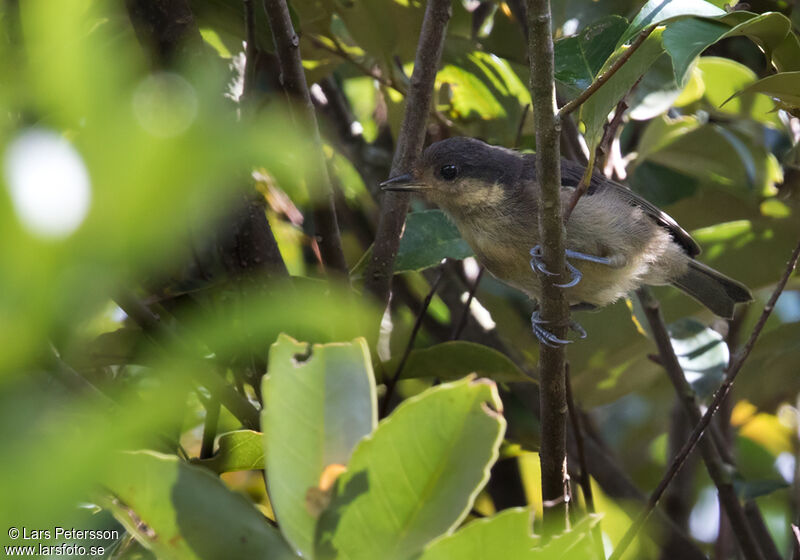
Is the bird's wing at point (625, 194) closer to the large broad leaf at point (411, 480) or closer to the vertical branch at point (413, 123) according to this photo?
the vertical branch at point (413, 123)

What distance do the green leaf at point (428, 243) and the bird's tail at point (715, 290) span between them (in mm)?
989

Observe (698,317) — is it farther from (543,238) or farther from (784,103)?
(543,238)

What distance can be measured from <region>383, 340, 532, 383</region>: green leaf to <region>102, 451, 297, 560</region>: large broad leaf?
1.56m

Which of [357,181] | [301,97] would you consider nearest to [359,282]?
[301,97]

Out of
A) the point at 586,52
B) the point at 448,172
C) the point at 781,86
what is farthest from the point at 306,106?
the point at 781,86

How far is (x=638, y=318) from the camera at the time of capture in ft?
10.5

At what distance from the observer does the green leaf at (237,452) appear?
1918mm

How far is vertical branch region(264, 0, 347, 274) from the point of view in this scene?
7.58 feet

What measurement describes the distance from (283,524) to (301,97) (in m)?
1.54

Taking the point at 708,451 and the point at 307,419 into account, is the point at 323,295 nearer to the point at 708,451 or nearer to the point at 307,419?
the point at 307,419

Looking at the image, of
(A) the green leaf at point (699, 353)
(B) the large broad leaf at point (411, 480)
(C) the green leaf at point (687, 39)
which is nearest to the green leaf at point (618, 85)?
(C) the green leaf at point (687, 39)

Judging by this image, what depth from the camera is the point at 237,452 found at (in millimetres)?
1958

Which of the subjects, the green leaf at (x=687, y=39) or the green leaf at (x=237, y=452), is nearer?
the green leaf at (x=687, y=39)

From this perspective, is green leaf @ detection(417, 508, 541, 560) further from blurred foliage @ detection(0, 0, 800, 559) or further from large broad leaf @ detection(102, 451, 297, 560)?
large broad leaf @ detection(102, 451, 297, 560)
